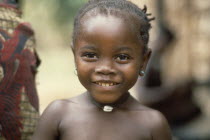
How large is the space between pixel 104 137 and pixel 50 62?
43.2 ft

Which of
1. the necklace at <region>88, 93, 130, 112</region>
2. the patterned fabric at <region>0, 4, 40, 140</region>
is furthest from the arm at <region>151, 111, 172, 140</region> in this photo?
the patterned fabric at <region>0, 4, 40, 140</region>

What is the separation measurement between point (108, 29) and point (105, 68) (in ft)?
0.63

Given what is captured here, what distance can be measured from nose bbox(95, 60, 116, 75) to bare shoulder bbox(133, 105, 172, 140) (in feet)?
1.13

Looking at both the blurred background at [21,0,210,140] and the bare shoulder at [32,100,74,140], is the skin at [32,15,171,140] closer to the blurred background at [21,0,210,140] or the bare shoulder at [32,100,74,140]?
the bare shoulder at [32,100,74,140]

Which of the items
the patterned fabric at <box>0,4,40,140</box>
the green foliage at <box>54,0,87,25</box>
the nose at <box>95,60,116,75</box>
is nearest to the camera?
the nose at <box>95,60,116,75</box>

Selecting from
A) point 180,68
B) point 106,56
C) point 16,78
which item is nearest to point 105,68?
point 106,56

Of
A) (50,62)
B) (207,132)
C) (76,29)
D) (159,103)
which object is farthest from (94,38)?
(50,62)

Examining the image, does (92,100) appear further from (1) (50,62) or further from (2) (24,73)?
(1) (50,62)

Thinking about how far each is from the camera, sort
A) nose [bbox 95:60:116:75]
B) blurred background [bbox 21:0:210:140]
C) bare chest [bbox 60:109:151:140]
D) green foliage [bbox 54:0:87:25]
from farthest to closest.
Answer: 1. green foliage [bbox 54:0:87:25]
2. blurred background [bbox 21:0:210:140]
3. bare chest [bbox 60:109:151:140]
4. nose [bbox 95:60:116:75]

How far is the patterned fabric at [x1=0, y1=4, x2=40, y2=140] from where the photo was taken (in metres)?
2.82

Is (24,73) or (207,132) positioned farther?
(207,132)

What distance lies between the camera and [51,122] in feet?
8.08

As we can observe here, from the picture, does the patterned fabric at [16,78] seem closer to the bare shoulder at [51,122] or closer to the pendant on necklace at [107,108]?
the bare shoulder at [51,122]

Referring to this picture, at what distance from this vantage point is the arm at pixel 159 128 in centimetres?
250
